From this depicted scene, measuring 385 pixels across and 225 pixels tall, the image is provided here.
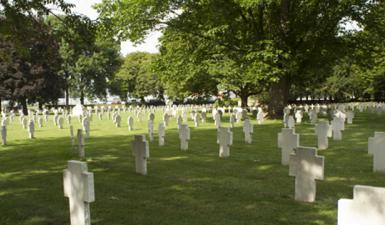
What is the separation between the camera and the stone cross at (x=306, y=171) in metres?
6.77

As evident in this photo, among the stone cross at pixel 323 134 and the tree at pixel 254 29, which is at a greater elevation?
the tree at pixel 254 29

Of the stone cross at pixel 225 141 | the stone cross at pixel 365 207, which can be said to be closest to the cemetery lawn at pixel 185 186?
the stone cross at pixel 225 141

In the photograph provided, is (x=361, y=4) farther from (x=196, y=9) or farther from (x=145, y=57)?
(x=145, y=57)

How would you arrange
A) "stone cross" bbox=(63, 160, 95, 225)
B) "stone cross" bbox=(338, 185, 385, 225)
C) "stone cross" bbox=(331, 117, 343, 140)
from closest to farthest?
"stone cross" bbox=(338, 185, 385, 225)
"stone cross" bbox=(63, 160, 95, 225)
"stone cross" bbox=(331, 117, 343, 140)

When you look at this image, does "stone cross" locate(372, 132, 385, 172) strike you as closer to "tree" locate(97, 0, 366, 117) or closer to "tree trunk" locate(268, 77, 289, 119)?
"tree" locate(97, 0, 366, 117)

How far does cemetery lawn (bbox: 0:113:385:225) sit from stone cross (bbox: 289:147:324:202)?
214 mm

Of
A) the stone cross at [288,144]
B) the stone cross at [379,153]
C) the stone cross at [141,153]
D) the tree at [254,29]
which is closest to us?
the stone cross at [379,153]

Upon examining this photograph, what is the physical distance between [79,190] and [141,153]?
4.08 m

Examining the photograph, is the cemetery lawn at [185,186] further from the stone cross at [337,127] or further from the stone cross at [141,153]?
the stone cross at [337,127]

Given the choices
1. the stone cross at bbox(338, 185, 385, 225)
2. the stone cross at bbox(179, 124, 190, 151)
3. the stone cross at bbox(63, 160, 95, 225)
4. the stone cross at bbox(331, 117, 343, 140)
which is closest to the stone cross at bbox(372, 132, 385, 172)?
the stone cross at bbox(331, 117, 343, 140)

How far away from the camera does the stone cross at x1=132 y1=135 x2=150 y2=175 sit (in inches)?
369

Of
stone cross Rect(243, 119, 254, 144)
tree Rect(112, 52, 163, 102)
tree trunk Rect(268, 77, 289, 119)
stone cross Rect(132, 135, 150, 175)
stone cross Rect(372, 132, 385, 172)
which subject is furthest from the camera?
tree Rect(112, 52, 163, 102)

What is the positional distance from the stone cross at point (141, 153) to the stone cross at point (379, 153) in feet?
16.1

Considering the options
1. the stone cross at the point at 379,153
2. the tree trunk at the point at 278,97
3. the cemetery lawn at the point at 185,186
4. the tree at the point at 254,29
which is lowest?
the cemetery lawn at the point at 185,186
